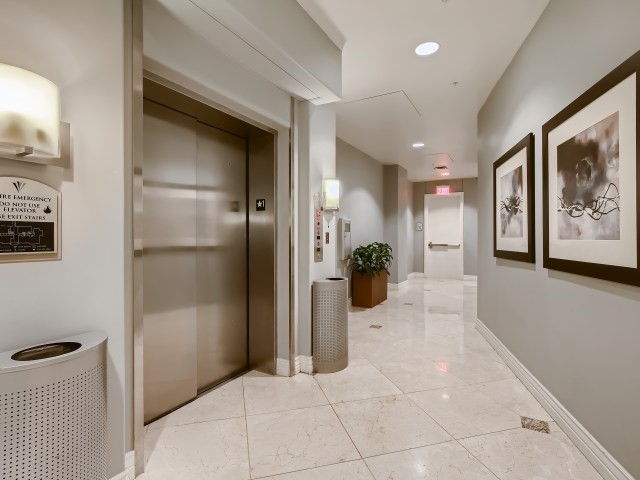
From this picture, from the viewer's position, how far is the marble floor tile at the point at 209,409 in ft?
7.66

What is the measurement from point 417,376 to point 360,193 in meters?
4.28

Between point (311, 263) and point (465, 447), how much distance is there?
6.14ft

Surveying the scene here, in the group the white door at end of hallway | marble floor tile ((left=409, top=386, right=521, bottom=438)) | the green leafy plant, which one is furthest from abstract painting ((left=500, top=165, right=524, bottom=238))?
the white door at end of hallway

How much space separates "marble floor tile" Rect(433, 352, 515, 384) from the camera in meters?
3.05

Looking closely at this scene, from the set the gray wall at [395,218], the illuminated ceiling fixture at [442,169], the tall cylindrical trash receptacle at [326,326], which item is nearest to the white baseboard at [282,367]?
the tall cylindrical trash receptacle at [326,326]

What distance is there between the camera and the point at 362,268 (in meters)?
5.99

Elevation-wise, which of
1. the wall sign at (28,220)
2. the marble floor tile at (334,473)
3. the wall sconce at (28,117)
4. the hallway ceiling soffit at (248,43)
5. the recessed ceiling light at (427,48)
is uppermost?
the recessed ceiling light at (427,48)

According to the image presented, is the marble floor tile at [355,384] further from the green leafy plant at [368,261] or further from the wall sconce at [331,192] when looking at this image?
the green leafy plant at [368,261]

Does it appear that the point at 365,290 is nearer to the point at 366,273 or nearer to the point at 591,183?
the point at 366,273

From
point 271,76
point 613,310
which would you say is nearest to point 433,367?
point 613,310

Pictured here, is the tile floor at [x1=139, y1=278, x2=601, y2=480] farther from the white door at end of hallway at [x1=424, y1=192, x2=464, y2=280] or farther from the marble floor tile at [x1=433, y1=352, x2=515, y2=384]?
the white door at end of hallway at [x1=424, y1=192, x2=464, y2=280]

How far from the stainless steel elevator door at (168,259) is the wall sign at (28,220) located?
3.01ft

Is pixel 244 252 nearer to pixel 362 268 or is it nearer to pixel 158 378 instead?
pixel 158 378

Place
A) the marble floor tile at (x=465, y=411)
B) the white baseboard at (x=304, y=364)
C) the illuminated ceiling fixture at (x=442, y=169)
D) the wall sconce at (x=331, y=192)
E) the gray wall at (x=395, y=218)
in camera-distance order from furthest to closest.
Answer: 1. the illuminated ceiling fixture at (x=442, y=169)
2. the gray wall at (x=395, y=218)
3. the wall sconce at (x=331, y=192)
4. the white baseboard at (x=304, y=364)
5. the marble floor tile at (x=465, y=411)
